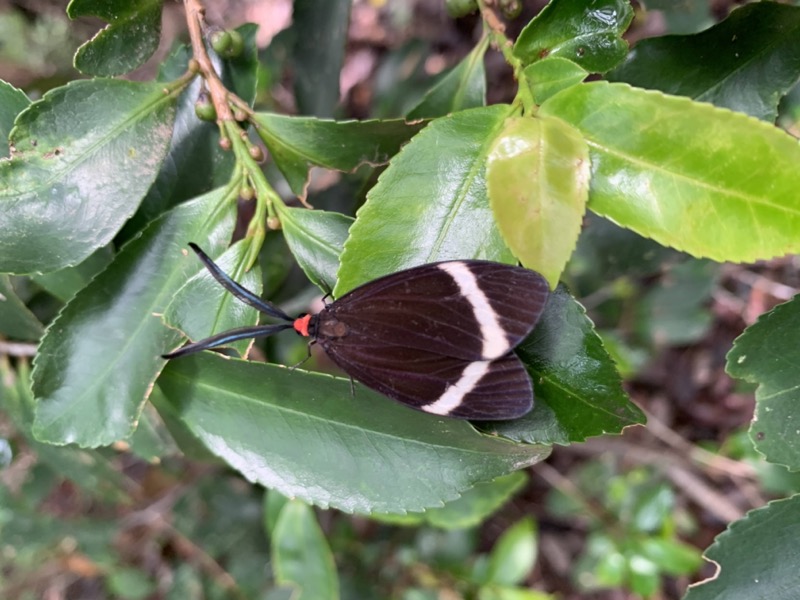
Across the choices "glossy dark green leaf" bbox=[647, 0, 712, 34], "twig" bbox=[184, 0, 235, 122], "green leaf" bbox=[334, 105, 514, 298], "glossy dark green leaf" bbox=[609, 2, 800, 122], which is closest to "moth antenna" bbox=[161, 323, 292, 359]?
"green leaf" bbox=[334, 105, 514, 298]

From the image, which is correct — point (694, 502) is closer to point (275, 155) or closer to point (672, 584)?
point (672, 584)

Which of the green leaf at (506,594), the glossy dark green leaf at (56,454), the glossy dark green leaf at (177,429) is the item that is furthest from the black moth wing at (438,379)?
the green leaf at (506,594)

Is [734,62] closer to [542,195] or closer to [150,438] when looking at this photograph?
[542,195]

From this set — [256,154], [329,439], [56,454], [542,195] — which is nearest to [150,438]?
[56,454]

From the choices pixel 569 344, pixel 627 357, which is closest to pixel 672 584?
pixel 627 357

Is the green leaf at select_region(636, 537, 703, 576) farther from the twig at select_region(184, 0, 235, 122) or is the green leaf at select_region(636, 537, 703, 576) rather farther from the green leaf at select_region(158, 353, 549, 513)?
the twig at select_region(184, 0, 235, 122)

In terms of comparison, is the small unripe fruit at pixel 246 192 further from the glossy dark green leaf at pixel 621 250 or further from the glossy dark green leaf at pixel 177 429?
the glossy dark green leaf at pixel 621 250
